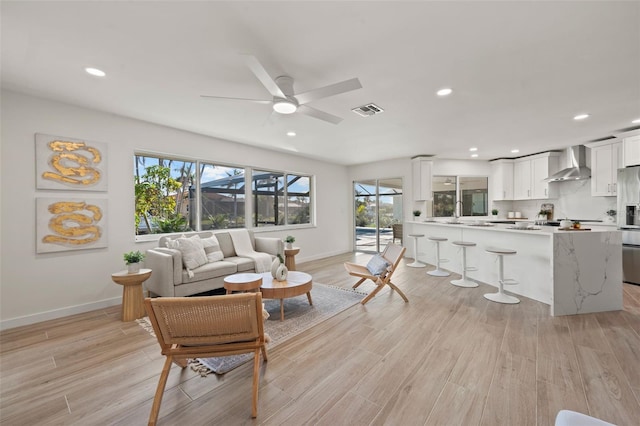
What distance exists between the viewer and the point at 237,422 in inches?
63.2

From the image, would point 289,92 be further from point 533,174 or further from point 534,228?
point 533,174

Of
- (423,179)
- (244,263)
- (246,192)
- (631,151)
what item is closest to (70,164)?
(244,263)

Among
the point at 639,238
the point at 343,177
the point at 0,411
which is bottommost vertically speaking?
the point at 0,411

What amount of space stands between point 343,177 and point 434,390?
6.61 m

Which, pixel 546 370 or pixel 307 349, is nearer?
pixel 546 370

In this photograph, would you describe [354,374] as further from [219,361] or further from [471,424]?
[219,361]

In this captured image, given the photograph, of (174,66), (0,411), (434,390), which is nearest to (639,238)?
(434,390)

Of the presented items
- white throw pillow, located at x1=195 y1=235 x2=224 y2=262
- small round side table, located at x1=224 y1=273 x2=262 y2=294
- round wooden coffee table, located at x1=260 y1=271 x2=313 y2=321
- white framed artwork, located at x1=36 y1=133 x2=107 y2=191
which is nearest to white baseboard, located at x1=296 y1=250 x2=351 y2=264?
white throw pillow, located at x1=195 y1=235 x2=224 y2=262

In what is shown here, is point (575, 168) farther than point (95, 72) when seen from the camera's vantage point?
Yes

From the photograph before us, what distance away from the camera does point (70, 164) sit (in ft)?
10.9

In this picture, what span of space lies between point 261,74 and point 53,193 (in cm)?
319

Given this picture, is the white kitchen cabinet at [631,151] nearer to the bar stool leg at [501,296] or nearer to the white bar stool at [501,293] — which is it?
the white bar stool at [501,293]

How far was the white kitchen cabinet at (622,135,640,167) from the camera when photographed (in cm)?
433

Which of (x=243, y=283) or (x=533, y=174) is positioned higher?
(x=533, y=174)
